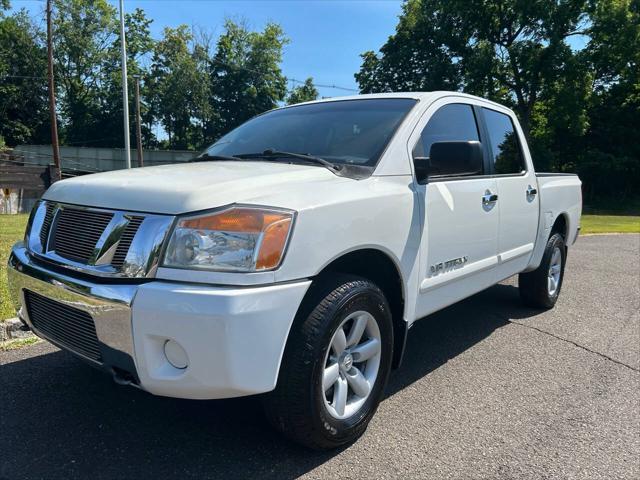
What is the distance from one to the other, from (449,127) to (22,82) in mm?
58039

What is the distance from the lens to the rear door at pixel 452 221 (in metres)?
3.13

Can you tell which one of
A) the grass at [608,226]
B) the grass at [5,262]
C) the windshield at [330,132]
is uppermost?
the windshield at [330,132]

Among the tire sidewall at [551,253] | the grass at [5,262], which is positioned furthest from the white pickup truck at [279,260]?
the tire sidewall at [551,253]

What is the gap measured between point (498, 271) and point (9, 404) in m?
3.54

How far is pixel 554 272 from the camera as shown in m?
5.50

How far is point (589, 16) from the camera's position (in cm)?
2873

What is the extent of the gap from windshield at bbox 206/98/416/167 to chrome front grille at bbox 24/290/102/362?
1.55 meters

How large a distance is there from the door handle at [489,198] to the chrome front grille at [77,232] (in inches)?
101

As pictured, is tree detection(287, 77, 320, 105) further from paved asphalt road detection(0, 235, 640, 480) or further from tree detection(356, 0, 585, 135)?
paved asphalt road detection(0, 235, 640, 480)

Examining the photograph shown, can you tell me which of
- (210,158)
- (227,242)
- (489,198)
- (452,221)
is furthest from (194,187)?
(489,198)

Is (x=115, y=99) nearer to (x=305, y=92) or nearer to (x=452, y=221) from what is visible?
(x=305, y=92)

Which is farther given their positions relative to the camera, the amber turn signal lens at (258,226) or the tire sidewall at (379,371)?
the tire sidewall at (379,371)

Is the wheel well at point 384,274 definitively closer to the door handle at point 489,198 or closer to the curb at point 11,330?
the door handle at point 489,198

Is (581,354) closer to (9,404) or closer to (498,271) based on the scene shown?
(498,271)
